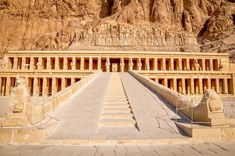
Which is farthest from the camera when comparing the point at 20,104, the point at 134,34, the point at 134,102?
the point at 134,34

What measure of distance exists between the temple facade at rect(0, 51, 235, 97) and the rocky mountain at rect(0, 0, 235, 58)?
1067 cm

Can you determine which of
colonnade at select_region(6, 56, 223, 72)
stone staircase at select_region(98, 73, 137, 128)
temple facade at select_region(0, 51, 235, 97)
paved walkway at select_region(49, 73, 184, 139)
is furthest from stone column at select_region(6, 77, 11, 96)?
stone staircase at select_region(98, 73, 137, 128)

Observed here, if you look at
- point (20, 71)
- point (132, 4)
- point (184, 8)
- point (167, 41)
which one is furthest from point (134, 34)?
point (20, 71)

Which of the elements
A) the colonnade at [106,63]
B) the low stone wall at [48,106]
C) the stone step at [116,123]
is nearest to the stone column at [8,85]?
the colonnade at [106,63]

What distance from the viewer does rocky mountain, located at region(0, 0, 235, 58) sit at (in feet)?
183

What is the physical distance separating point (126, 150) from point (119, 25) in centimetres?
5457

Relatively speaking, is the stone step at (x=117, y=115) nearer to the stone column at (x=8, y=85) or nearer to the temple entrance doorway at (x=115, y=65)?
the stone column at (x=8, y=85)

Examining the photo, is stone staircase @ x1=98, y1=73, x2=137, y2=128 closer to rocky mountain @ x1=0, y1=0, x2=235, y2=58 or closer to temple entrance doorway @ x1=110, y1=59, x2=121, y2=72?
temple entrance doorway @ x1=110, y1=59, x2=121, y2=72

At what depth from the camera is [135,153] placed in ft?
18.0

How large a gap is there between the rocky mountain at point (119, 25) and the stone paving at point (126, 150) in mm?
47738

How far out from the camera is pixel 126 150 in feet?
18.8

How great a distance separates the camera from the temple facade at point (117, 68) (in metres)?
34.0

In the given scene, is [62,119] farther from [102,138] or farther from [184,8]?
[184,8]

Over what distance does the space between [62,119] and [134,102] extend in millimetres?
4361
